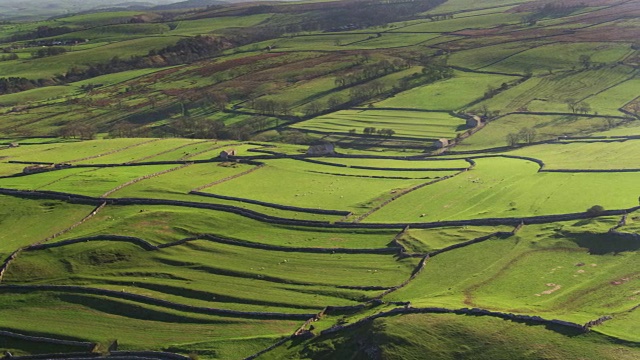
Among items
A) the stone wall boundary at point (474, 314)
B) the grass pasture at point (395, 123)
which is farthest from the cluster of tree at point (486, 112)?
the stone wall boundary at point (474, 314)

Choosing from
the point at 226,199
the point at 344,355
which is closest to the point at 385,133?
the point at 226,199

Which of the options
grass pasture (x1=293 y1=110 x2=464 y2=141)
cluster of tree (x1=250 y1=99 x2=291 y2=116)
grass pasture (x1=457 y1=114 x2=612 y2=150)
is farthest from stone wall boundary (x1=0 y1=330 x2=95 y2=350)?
cluster of tree (x1=250 y1=99 x2=291 y2=116)

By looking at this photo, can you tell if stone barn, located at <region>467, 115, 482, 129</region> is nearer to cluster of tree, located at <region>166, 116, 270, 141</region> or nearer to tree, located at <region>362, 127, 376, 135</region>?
tree, located at <region>362, 127, 376, 135</region>

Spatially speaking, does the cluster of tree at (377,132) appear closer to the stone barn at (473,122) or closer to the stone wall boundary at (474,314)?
the stone barn at (473,122)

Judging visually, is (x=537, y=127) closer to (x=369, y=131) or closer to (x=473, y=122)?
(x=473, y=122)

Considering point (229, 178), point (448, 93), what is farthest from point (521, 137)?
point (229, 178)

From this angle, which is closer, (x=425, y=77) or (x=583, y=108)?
(x=583, y=108)
